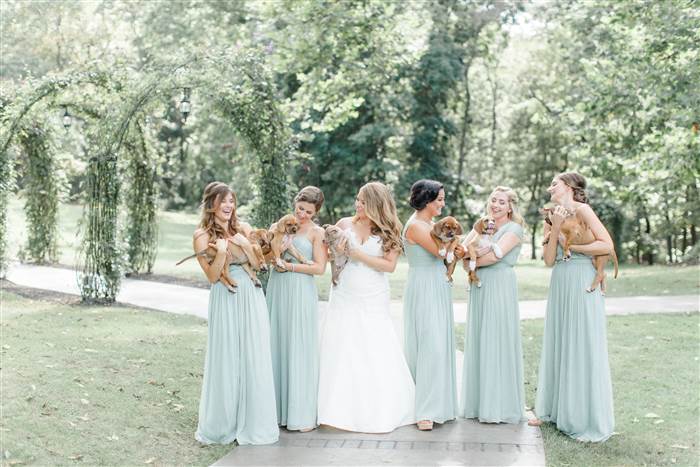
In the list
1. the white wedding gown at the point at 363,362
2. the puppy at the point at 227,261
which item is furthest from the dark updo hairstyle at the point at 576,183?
the puppy at the point at 227,261

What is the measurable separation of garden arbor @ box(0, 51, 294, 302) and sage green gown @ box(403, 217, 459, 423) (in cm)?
775

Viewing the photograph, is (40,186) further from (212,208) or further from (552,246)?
(552,246)

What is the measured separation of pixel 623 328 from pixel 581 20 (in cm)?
1245

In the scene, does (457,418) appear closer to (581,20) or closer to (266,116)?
(266,116)

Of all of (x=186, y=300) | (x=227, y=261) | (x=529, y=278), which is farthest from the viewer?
(x=529, y=278)

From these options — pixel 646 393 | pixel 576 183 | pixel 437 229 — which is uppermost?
pixel 576 183

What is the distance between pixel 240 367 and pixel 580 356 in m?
2.90

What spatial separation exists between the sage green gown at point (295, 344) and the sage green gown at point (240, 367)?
304mm

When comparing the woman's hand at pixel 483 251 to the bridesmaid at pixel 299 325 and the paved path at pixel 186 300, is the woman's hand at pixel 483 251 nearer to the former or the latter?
the bridesmaid at pixel 299 325

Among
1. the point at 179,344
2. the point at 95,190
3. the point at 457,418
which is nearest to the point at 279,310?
the point at 457,418

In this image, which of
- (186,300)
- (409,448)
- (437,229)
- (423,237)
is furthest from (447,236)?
(186,300)

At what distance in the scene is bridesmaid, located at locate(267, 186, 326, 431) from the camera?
277 inches

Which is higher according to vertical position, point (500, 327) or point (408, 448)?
point (500, 327)

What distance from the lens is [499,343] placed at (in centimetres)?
736
